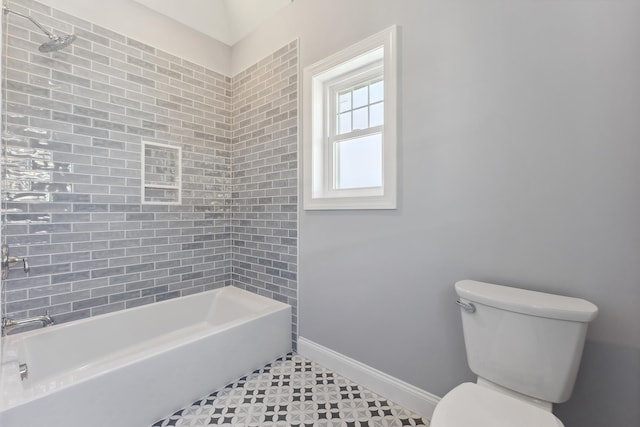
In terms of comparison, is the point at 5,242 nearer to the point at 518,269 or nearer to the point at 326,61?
the point at 326,61

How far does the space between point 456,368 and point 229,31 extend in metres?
3.27

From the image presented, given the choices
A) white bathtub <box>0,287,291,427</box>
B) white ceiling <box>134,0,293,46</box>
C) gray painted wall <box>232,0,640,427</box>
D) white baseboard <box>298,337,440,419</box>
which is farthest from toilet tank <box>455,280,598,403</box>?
white ceiling <box>134,0,293,46</box>

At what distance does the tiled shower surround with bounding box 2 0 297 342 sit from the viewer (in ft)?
5.81

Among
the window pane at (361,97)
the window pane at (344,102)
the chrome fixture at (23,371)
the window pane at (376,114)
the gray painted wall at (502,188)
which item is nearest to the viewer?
the gray painted wall at (502,188)

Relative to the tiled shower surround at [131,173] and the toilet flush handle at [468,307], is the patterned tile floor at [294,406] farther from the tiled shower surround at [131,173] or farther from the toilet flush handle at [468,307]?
the toilet flush handle at [468,307]

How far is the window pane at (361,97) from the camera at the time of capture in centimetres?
202

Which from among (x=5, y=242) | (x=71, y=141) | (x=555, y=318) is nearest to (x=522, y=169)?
(x=555, y=318)

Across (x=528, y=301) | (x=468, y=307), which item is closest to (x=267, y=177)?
(x=468, y=307)

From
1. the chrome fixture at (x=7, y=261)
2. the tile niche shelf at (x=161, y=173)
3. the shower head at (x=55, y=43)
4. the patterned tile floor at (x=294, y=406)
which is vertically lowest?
the patterned tile floor at (x=294, y=406)

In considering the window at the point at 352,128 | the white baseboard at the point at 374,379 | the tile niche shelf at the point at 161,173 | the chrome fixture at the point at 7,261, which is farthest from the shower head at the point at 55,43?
the white baseboard at the point at 374,379

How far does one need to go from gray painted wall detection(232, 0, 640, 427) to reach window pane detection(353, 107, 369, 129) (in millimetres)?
401

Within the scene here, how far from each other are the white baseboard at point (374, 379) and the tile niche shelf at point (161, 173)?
5.35 feet

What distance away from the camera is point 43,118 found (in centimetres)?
181

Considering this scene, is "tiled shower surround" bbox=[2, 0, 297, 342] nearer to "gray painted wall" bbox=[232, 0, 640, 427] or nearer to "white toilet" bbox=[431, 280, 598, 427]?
"gray painted wall" bbox=[232, 0, 640, 427]
